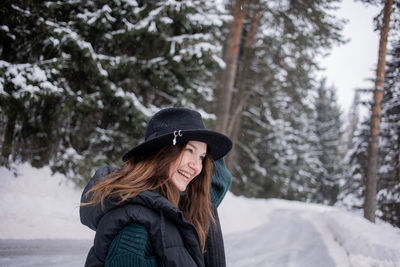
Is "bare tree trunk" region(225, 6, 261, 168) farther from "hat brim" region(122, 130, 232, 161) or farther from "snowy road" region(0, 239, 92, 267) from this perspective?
"hat brim" region(122, 130, 232, 161)

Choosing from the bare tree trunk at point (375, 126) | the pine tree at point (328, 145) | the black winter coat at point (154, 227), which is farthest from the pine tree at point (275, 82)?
the pine tree at point (328, 145)

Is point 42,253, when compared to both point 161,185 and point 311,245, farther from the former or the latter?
point 311,245

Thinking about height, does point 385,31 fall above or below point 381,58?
above

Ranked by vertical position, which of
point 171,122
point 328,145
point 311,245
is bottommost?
point 328,145

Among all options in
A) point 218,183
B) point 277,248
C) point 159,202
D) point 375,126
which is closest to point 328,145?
point 375,126

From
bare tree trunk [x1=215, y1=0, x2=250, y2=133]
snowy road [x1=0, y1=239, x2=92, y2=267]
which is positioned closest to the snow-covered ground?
snowy road [x1=0, y1=239, x2=92, y2=267]

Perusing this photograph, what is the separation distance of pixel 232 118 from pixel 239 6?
606 cm

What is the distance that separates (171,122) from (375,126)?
866 centimetres

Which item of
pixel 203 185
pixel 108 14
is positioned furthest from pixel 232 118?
pixel 203 185

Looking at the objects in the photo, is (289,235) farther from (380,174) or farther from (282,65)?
(282,65)

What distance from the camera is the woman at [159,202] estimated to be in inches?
59.1

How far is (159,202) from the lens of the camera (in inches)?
63.1

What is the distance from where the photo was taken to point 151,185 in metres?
1.82

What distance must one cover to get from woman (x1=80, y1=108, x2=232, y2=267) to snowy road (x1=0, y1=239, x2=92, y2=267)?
128 inches
